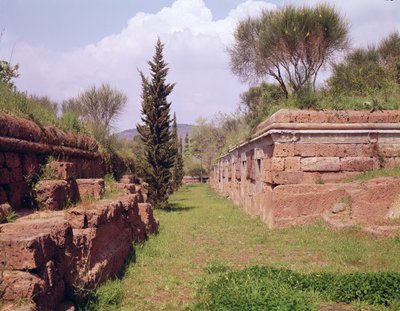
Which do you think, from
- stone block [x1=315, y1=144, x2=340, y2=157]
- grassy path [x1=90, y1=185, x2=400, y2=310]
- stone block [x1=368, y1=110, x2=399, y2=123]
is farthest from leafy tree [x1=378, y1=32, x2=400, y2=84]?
grassy path [x1=90, y1=185, x2=400, y2=310]

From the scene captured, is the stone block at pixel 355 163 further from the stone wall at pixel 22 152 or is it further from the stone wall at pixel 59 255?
the stone wall at pixel 22 152

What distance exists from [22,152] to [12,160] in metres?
0.39

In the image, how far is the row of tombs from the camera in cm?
329

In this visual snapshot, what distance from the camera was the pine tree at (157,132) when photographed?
16.6m

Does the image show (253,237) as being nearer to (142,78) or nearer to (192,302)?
(192,302)

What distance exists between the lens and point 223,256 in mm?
7621

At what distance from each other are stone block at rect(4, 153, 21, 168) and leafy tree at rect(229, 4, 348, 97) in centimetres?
1340

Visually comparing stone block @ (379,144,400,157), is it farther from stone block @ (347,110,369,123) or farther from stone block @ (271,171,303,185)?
stone block @ (271,171,303,185)

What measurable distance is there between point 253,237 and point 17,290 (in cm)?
696

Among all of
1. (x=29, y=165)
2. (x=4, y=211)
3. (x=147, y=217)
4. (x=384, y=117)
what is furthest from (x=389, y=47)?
(x=4, y=211)

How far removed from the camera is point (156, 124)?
55.0 feet

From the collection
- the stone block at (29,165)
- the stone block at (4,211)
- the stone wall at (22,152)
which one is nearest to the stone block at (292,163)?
the stone wall at (22,152)

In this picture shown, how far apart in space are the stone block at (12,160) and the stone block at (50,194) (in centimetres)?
45

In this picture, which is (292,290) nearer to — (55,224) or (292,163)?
(55,224)
